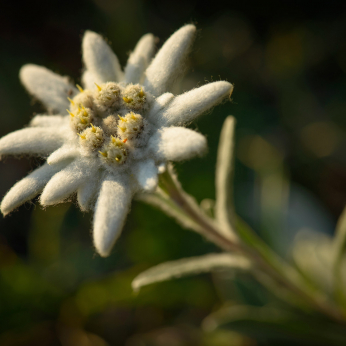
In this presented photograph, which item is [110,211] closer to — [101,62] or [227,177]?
[227,177]

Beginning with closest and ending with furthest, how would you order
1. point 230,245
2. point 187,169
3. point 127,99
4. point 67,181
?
point 67,181 → point 127,99 → point 230,245 → point 187,169

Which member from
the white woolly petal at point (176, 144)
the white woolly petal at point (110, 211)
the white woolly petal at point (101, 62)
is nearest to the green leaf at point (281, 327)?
the white woolly petal at point (110, 211)

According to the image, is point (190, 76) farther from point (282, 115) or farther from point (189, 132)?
point (189, 132)

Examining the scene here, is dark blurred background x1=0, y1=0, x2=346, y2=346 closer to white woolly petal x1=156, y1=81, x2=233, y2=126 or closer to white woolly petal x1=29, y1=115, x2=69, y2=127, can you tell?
white woolly petal x1=29, y1=115, x2=69, y2=127

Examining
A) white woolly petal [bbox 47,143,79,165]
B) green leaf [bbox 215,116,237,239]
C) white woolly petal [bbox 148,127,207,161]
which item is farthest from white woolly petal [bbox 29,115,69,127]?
green leaf [bbox 215,116,237,239]

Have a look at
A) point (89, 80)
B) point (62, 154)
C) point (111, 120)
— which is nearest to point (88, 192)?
point (62, 154)

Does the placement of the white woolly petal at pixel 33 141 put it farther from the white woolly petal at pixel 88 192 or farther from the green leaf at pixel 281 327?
the green leaf at pixel 281 327

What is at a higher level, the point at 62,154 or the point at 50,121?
the point at 50,121
